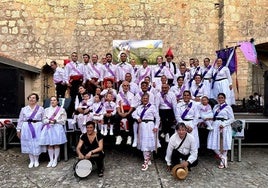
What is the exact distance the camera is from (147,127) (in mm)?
5668

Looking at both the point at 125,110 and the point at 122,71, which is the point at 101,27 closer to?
the point at 122,71

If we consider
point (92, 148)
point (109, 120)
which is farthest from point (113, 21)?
point (92, 148)

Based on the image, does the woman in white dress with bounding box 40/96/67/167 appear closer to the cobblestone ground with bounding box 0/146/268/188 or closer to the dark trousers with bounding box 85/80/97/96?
the cobblestone ground with bounding box 0/146/268/188

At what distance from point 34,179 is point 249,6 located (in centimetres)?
994

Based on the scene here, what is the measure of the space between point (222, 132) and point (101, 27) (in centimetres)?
749

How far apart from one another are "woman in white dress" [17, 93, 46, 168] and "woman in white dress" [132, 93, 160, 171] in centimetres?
185

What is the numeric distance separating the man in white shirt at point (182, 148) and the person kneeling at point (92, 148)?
1.20 m

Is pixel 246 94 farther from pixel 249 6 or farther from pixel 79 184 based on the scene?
pixel 79 184

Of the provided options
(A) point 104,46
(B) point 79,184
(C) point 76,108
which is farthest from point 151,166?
(A) point 104,46

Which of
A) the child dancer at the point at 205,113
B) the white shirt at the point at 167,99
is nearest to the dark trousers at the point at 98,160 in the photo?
the white shirt at the point at 167,99

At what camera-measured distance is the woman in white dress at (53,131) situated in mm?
5676

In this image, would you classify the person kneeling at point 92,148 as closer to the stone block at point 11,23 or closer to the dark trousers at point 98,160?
the dark trousers at point 98,160

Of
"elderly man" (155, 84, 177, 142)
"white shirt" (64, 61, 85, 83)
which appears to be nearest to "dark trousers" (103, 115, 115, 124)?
"elderly man" (155, 84, 177, 142)

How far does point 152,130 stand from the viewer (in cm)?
567
